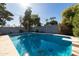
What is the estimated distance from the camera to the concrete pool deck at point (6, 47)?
17.9 ft

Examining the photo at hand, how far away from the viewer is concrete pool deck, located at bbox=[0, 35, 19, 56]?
17.9ft

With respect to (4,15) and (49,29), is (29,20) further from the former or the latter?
(4,15)

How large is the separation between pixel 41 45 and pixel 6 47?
117 centimetres

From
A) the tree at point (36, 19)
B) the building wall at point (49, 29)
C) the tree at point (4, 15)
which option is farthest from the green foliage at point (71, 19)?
the tree at point (4, 15)

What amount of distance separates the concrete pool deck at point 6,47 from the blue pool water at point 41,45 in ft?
0.55

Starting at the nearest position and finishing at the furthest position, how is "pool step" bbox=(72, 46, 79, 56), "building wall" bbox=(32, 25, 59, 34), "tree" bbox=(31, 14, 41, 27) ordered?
"pool step" bbox=(72, 46, 79, 56), "tree" bbox=(31, 14, 41, 27), "building wall" bbox=(32, 25, 59, 34)

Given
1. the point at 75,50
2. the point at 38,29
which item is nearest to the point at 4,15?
the point at 38,29

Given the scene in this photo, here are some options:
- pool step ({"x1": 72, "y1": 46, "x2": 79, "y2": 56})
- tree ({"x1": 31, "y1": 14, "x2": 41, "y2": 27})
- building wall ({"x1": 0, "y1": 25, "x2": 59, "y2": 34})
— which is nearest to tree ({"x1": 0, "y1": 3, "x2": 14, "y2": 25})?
building wall ({"x1": 0, "y1": 25, "x2": 59, "y2": 34})

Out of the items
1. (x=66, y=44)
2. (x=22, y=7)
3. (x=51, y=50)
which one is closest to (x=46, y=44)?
(x=51, y=50)

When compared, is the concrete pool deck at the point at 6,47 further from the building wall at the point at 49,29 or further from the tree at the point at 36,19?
the tree at the point at 36,19

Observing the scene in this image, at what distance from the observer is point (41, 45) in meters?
5.87

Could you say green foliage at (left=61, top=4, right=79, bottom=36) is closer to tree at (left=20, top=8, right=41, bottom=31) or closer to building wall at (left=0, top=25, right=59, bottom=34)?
building wall at (left=0, top=25, right=59, bottom=34)

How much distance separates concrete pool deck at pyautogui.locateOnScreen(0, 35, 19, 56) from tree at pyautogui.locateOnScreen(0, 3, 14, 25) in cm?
54


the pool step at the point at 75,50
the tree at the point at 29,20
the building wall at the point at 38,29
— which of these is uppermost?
the tree at the point at 29,20
